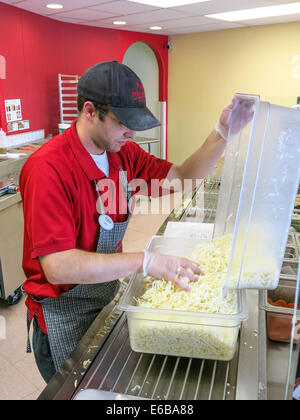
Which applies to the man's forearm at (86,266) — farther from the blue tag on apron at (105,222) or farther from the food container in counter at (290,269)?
the food container in counter at (290,269)

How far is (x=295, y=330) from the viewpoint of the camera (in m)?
0.92

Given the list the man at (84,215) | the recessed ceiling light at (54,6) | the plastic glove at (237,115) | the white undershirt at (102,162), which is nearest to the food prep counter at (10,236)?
the man at (84,215)

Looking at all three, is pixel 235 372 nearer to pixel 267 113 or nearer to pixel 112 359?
pixel 112 359

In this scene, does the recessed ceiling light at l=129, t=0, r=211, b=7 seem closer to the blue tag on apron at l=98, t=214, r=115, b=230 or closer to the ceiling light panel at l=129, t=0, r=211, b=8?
the ceiling light panel at l=129, t=0, r=211, b=8

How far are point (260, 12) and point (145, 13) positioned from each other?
149 centimetres

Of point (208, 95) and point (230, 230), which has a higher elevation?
point (208, 95)

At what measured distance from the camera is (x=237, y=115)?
4.85 ft

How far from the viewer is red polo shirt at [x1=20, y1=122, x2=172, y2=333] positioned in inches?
46.4

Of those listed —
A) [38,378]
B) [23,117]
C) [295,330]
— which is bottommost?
[38,378]

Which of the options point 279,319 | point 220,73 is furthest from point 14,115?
point 279,319

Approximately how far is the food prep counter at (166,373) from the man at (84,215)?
23cm

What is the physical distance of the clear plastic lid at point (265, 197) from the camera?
3.00ft

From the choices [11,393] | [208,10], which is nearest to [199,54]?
[208,10]

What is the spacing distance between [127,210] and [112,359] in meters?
0.71
